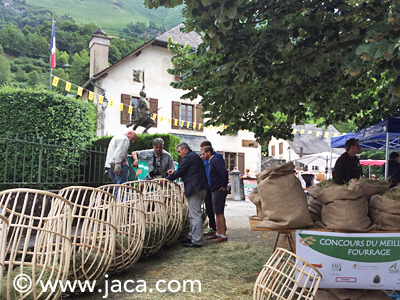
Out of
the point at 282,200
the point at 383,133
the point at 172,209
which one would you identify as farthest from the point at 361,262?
the point at 383,133

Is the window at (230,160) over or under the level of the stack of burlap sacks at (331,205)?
over

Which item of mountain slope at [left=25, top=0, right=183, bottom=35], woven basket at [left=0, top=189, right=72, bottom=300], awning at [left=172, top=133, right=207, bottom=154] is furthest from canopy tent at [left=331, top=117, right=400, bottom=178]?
mountain slope at [left=25, top=0, right=183, bottom=35]

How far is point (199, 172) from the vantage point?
17.8 ft

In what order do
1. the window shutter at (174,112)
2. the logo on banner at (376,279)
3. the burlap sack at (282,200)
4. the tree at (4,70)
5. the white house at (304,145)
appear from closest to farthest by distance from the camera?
the logo on banner at (376,279) → the burlap sack at (282,200) → the window shutter at (174,112) → the white house at (304,145) → the tree at (4,70)

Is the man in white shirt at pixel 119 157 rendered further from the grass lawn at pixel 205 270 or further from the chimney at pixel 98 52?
the chimney at pixel 98 52

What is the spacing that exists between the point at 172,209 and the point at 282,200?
100 inches

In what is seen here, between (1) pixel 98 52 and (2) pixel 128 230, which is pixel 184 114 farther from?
(2) pixel 128 230

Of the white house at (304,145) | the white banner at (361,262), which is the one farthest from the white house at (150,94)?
the white house at (304,145)

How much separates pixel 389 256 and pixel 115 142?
4.76 meters

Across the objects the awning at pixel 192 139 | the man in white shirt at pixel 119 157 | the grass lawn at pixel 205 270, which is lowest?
the grass lawn at pixel 205 270

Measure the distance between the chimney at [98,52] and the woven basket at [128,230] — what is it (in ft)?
58.4

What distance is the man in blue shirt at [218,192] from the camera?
19.0 feet

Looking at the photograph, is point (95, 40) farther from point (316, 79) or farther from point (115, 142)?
point (316, 79)

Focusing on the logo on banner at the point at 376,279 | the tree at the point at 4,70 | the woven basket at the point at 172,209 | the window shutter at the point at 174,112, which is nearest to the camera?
the logo on banner at the point at 376,279
